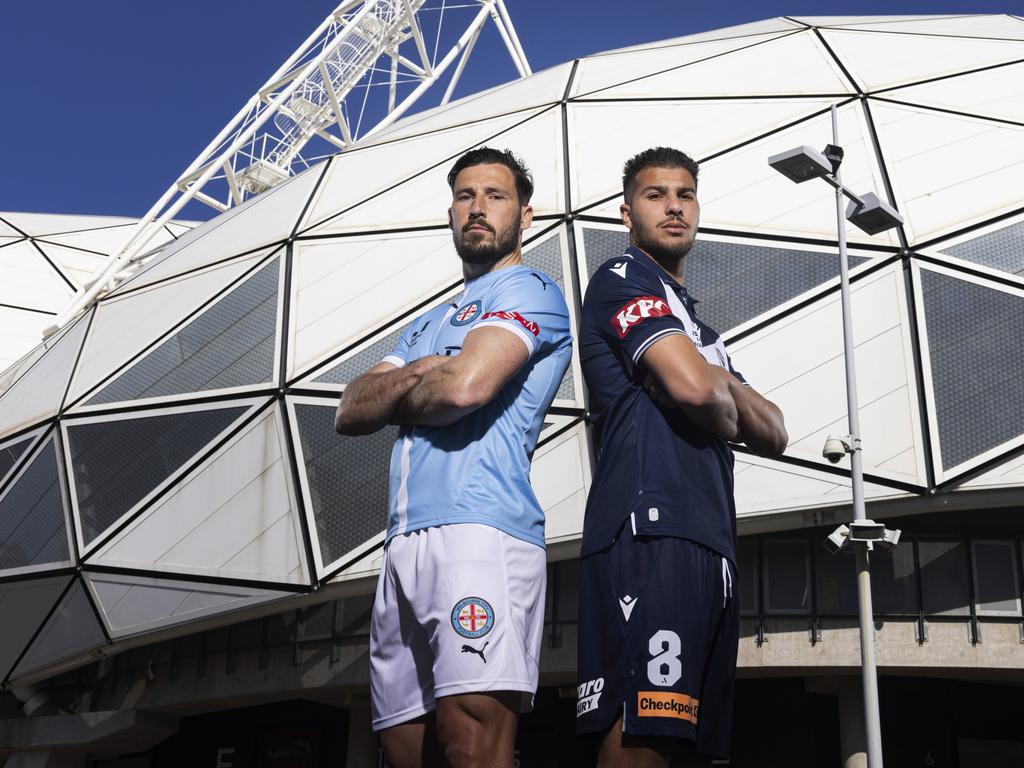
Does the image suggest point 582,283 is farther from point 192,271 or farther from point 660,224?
point 660,224

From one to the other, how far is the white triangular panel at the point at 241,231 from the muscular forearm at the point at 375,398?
11.3m

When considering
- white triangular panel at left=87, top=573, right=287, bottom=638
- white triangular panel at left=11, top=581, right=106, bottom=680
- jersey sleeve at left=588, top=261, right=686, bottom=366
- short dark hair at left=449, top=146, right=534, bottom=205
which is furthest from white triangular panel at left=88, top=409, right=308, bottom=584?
jersey sleeve at left=588, top=261, right=686, bottom=366

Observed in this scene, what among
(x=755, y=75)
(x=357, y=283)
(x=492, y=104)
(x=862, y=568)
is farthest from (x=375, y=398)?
(x=492, y=104)

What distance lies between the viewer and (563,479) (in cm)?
1119

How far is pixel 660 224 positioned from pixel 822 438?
7.98 metres

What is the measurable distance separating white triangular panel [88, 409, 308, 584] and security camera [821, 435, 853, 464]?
5.35 metres

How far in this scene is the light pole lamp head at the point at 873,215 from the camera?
10.8 meters

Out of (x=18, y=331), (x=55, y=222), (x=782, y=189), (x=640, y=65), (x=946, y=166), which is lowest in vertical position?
(x=782, y=189)

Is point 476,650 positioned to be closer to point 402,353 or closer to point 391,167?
point 402,353

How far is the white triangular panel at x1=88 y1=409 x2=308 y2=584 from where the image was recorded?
11.8 metres

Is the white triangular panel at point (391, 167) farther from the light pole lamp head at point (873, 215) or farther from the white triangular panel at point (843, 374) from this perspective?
the light pole lamp head at point (873, 215)

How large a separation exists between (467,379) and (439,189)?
37.3ft

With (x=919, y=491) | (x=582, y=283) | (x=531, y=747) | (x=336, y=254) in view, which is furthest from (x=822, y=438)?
(x=531, y=747)

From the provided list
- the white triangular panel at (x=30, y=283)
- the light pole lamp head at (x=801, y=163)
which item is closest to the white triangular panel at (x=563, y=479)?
the light pole lamp head at (x=801, y=163)
